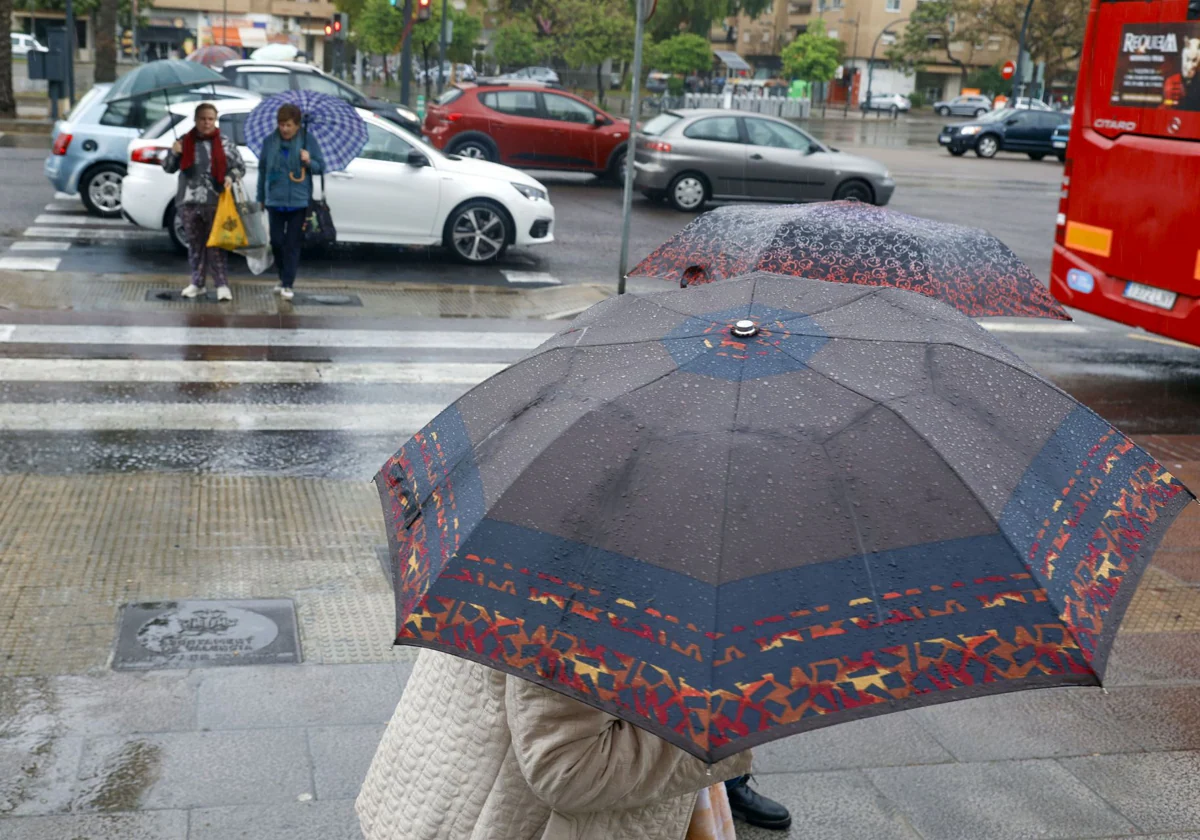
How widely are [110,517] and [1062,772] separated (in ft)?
14.2

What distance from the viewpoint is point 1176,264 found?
9.59 metres

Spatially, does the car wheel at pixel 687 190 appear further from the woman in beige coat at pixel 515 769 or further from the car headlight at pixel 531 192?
the woman in beige coat at pixel 515 769

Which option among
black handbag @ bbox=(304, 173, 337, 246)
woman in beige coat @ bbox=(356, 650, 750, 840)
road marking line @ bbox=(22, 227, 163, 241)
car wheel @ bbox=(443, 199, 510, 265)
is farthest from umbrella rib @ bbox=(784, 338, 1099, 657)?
road marking line @ bbox=(22, 227, 163, 241)

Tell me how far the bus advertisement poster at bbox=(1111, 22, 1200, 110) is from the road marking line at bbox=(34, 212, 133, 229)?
10.9 metres

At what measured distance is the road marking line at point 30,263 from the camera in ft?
41.6

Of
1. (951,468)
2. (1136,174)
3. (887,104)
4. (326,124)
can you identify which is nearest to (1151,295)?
(1136,174)

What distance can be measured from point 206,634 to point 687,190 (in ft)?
54.9

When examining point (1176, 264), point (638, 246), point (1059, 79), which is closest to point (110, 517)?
point (1176, 264)

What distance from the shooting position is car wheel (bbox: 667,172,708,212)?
2091cm

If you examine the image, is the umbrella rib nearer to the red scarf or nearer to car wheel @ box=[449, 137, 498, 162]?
the red scarf

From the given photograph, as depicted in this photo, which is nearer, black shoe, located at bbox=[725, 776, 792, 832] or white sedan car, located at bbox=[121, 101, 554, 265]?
black shoe, located at bbox=[725, 776, 792, 832]

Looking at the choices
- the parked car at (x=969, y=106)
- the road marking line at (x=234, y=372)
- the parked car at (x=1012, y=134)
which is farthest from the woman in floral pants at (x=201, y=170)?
the parked car at (x=969, y=106)

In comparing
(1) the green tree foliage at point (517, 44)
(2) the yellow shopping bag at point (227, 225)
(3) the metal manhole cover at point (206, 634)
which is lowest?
(3) the metal manhole cover at point (206, 634)

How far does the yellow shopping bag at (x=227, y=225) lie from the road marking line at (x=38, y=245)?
3.24 m
